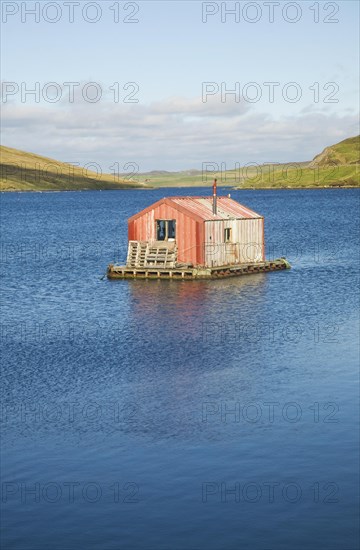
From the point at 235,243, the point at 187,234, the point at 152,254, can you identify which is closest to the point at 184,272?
the point at 187,234

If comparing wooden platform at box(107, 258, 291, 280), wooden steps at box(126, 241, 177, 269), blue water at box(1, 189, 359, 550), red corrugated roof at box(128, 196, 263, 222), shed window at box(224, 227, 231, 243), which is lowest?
blue water at box(1, 189, 359, 550)

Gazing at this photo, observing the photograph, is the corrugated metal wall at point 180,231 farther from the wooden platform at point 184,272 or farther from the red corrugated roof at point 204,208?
the wooden platform at point 184,272

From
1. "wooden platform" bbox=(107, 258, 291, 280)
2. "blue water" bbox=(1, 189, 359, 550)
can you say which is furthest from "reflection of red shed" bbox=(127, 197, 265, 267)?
"blue water" bbox=(1, 189, 359, 550)

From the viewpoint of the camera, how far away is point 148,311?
51.5 m

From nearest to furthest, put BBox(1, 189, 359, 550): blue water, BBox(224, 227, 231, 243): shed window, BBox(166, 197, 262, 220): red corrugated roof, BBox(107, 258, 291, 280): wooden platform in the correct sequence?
BBox(1, 189, 359, 550): blue water
BBox(107, 258, 291, 280): wooden platform
BBox(166, 197, 262, 220): red corrugated roof
BBox(224, 227, 231, 243): shed window

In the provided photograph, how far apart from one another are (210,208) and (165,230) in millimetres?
3948

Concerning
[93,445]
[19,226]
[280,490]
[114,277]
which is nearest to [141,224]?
[114,277]

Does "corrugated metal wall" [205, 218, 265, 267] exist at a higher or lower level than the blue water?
higher

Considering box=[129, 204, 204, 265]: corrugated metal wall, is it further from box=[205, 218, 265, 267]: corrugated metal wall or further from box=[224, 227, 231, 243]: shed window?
box=[224, 227, 231, 243]: shed window

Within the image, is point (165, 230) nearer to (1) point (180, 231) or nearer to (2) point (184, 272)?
(1) point (180, 231)

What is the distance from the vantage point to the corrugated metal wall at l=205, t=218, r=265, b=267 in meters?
62.9

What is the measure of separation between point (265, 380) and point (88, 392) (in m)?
6.56

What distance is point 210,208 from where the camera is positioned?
65438 mm

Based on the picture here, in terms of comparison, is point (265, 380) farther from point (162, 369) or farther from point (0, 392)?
point (0, 392)
